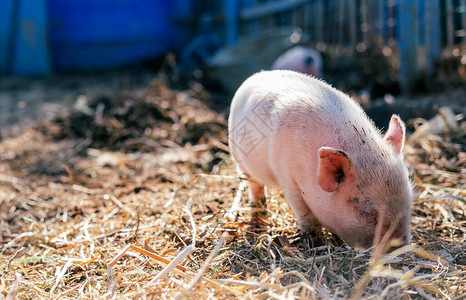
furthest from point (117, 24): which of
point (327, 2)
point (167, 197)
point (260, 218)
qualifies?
point (260, 218)

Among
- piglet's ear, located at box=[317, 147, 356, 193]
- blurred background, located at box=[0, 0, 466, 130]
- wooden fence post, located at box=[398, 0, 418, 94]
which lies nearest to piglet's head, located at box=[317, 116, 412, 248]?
piglet's ear, located at box=[317, 147, 356, 193]

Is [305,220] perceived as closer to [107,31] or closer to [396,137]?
[396,137]

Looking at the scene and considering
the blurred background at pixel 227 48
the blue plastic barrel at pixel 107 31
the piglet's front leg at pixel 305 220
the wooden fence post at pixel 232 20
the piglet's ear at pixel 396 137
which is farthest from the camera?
the blue plastic barrel at pixel 107 31

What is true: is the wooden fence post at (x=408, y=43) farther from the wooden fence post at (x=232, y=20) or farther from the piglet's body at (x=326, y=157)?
the wooden fence post at (x=232, y=20)

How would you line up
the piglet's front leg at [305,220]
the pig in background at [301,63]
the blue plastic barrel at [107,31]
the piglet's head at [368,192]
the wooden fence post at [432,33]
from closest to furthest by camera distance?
the piglet's head at [368,192] → the piglet's front leg at [305,220] → the wooden fence post at [432,33] → the pig in background at [301,63] → the blue plastic barrel at [107,31]

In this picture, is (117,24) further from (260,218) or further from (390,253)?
(390,253)

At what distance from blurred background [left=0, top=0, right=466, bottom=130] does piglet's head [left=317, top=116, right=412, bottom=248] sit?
269cm

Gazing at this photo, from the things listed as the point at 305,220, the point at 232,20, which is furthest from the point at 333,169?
the point at 232,20

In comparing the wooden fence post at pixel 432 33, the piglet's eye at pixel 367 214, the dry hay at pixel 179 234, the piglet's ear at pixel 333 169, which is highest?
the wooden fence post at pixel 432 33

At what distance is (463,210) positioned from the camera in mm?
3010

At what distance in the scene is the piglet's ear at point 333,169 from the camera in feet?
7.29

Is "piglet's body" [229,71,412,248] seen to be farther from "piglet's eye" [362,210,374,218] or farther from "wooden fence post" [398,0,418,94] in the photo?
"wooden fence post" [398,0,418,94]

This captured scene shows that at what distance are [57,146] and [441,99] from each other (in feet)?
13.2

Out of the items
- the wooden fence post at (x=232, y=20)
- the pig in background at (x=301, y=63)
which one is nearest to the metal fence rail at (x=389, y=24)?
the wooden fence post at (x=232, y=20)
